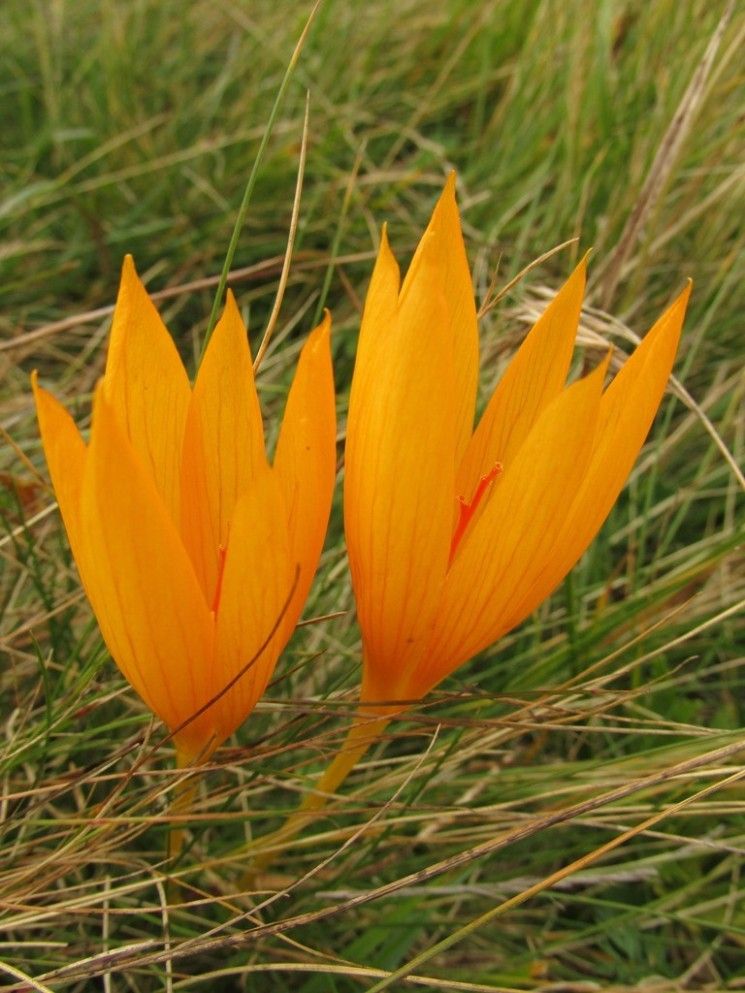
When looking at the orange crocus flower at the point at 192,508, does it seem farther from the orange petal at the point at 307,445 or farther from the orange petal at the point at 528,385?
the orange petal at the point at 528,385

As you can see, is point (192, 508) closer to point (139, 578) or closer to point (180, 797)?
point (139, 578)

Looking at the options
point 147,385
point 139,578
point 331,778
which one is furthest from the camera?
point 331,778

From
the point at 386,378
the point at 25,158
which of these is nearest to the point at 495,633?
the point at 386,378

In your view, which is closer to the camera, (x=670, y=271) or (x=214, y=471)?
(x=214, y=471)

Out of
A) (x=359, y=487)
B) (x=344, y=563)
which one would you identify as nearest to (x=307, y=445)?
(x=359, y=487)

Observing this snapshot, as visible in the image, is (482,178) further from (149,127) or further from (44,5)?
(44,5)

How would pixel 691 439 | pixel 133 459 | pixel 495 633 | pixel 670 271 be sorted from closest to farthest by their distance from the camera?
pixel 133 459, pixel 495 633, pixel 691 439, pixel 670 271
